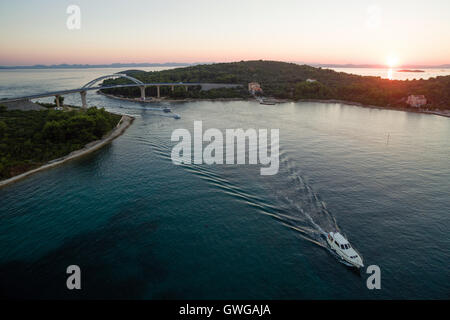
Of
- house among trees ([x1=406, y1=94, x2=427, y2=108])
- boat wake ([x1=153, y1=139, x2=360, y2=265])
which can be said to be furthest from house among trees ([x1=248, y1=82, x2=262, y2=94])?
boat wake ([x1=153, y1=139, x2=360, y2=265])

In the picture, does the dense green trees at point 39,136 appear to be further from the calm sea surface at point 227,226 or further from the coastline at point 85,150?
the calm sea surface at point 227,226

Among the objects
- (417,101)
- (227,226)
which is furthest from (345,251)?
(417,101)

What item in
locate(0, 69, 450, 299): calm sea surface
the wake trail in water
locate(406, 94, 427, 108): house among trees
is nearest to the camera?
locate(0, 69, 450, 299): calm sea surface

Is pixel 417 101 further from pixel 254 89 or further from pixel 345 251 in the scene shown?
pixel 345 251

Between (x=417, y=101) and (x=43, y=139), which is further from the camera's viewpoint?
(x=417, y=101)

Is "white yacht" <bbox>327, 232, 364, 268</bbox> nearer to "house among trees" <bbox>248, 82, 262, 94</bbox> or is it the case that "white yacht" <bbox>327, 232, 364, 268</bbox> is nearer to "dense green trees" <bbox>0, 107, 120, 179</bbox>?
"dense green trees" <bbox>0, 107, 120, 179</bbox>
